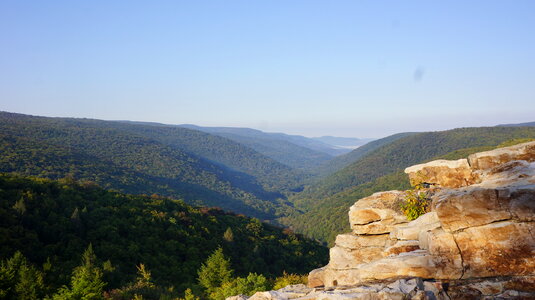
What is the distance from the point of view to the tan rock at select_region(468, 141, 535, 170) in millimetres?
11820

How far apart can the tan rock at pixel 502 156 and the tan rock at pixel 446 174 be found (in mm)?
400

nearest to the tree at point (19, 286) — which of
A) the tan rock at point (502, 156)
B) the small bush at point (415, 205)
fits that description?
the small bush at point (415, 205)

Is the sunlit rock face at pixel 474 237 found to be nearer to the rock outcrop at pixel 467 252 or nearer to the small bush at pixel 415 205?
the rock outcrop at pixel 467 252

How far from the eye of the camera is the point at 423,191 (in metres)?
13.6

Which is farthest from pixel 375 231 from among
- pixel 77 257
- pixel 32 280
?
pixel 77 257

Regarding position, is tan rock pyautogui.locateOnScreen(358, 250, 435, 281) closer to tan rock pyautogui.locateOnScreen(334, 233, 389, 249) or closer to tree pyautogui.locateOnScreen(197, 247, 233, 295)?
tan rock pyautogui.locateOnScreen(334, 233, 389, 249)

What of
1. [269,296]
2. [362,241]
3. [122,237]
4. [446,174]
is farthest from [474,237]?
[122,237]

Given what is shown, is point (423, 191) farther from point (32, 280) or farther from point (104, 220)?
point (104, 220)

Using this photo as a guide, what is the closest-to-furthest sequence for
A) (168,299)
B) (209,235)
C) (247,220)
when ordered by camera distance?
(168,299) < (209,235) < (247,220)

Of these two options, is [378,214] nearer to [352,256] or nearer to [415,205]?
[415,205]

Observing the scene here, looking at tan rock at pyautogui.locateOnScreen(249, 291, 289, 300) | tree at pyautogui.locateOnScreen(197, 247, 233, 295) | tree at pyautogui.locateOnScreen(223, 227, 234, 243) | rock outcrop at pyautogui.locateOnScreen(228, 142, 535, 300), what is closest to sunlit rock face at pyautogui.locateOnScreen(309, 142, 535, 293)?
rock outcrop at pyautogui.locateOnScreen(228, 142, 535, 300)

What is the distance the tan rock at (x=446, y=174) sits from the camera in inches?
532

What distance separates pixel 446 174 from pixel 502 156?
2352 millimetres

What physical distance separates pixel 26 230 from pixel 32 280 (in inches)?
760
